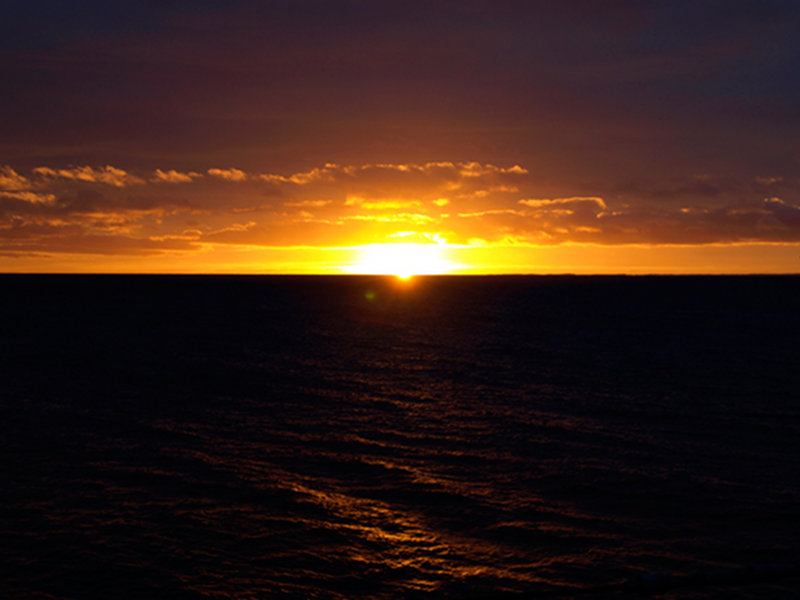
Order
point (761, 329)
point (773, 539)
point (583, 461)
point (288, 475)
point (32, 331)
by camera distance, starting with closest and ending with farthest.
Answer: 1. point (773, 539)
2. point (288, 475)
3. point (583, 461)
4. point (32, 331)
5. point (761, 329)

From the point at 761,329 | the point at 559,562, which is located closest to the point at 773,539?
the point at 559,562

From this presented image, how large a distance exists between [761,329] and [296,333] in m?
69.9

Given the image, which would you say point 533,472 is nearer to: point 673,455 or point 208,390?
point 673,455

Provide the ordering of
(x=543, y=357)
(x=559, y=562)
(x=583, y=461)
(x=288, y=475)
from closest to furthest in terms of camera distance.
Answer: (x=559, y=562) → (x=288, y=475) → (x=583, y=461) → (x=543, y=357)

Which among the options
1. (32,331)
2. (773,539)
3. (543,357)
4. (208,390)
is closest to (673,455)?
(773,539)

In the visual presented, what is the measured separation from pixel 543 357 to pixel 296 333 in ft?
130

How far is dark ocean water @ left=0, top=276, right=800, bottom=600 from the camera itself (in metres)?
20.6

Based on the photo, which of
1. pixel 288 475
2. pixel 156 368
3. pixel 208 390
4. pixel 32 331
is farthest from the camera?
pixel 32 331

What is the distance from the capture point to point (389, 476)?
29.2 m

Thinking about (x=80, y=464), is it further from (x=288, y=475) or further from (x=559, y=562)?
(x=559, y=562)

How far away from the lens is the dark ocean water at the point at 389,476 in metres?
20.6

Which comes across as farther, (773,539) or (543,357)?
(543,357)

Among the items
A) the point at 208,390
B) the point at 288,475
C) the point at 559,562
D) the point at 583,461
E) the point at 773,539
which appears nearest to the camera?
the point at 559,562

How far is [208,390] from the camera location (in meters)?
50.8
